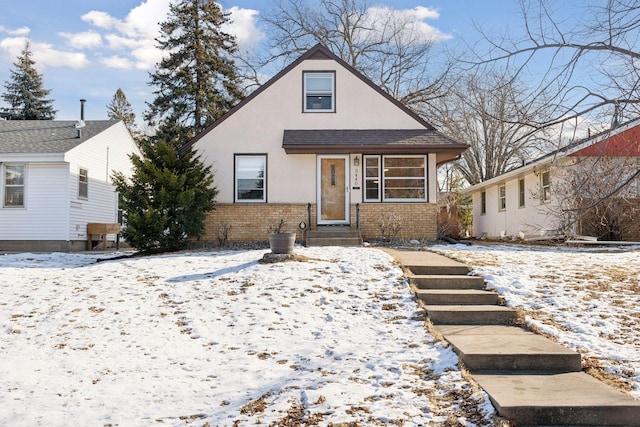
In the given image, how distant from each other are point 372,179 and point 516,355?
33.9 ft

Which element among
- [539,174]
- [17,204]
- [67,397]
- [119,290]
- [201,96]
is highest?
[201,96]

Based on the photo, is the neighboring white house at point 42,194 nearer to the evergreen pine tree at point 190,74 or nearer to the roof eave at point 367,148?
the roof eave at point 367,148

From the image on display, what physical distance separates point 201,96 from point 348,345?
24.9m

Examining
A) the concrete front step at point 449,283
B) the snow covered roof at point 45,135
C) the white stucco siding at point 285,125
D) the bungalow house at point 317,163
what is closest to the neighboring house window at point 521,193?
the bungalow house at point 317,163

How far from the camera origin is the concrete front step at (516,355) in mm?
4871

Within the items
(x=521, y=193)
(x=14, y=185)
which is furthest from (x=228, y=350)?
(x=521, y=193)

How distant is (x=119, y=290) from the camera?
26.5ft

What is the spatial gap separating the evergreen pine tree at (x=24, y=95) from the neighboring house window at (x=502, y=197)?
30767 mm

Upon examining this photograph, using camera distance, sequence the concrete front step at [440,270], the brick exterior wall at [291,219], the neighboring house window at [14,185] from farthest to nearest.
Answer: the neighboring house window at [14,185], the brick exterior wall at [291,219], the concrete front step at [440,270]

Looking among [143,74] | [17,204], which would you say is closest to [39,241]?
[17,204]

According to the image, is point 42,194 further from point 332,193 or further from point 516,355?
point 516,355

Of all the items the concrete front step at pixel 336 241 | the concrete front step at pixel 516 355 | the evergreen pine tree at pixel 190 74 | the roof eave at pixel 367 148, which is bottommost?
the concrete front step at pixel 516 355

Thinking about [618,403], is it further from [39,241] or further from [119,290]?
[39,241]

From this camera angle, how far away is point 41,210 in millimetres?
16141
